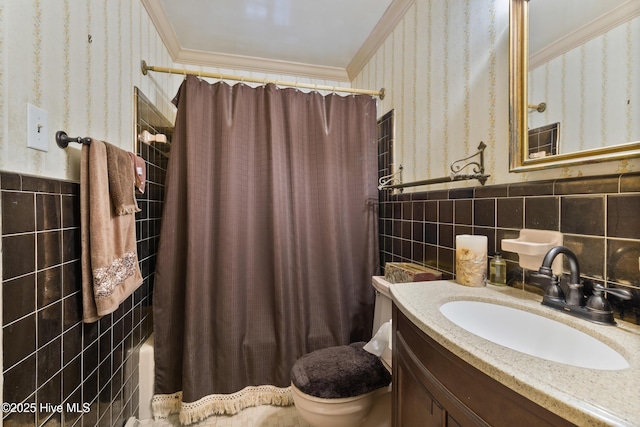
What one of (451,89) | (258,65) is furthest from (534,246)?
(258,65)

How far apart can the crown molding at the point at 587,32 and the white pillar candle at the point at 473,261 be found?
0.63 metres

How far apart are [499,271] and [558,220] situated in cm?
26

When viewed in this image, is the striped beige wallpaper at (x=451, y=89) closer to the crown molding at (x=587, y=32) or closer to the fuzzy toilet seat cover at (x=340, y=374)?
the crown molding at (x=587, y=32)

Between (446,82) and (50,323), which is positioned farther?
(446,82)

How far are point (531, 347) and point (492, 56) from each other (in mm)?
1045

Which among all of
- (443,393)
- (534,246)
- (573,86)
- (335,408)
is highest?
(573,86)

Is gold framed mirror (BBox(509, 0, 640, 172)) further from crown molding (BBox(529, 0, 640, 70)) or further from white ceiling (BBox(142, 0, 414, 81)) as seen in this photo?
white ceiling (BBox(142, 0, 414, 81))

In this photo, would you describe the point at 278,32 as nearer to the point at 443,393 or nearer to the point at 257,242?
the point at 257,242

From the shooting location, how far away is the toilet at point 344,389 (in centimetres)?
110

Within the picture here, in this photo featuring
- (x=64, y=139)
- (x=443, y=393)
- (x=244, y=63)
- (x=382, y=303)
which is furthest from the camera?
(x=244, y=63)

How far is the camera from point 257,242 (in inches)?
63.8

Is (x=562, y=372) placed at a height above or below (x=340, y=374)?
above

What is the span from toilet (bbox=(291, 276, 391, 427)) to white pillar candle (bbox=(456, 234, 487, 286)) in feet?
1.63

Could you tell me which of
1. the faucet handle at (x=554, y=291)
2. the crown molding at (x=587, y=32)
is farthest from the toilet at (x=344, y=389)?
the crown molding at (x=587, y=32)
